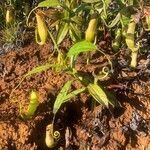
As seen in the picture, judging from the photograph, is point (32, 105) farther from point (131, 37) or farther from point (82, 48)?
point (131, 37)

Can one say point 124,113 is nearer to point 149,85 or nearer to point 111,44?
point 149,85

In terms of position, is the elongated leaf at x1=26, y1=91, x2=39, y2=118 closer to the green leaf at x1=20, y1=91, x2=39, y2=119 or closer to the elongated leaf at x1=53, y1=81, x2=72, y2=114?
the green leaf at x1=20, y1=91, x2=39, y2=119

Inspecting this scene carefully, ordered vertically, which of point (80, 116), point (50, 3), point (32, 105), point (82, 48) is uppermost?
point (50, 3)

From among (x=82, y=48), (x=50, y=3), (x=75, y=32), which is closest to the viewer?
(x=82, y=48)

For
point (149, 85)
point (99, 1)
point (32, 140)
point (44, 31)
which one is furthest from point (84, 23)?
point (32, 140)

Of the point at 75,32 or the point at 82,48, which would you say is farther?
the point at 75,32

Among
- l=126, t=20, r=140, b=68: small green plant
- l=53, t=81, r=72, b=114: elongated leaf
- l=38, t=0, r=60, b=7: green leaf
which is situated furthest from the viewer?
l=126, t=20, r=140, b=68: small green plant

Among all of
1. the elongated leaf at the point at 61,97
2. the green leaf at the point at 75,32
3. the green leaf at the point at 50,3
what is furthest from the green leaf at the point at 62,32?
the elongated leaf at the point at 61,97

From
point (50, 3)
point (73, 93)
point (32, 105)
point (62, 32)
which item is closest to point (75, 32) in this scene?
point (62, 32)

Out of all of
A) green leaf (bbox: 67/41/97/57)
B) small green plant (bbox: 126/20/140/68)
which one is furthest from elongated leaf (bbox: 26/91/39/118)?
small green plant (bbox: 126/20/140/68)
